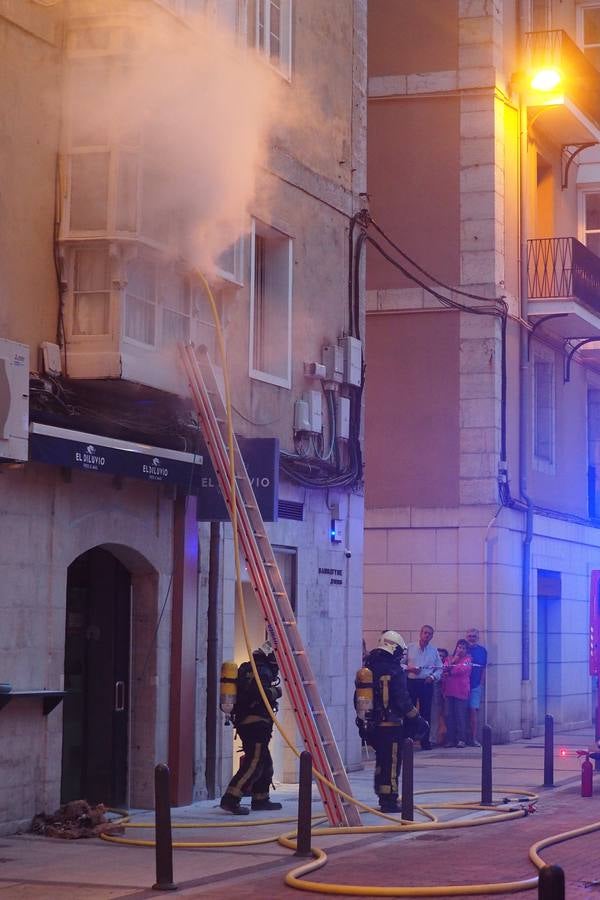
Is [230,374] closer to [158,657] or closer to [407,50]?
[158,657]

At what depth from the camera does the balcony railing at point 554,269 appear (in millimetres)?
25688

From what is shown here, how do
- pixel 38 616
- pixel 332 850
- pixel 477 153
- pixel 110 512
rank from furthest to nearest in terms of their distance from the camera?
pixel 477 153
pixel 110 512
pixel 38 616
pixel 332 850

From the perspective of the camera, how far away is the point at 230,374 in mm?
16188

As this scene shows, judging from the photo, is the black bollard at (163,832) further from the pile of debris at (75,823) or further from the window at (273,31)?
the window at (273,31)

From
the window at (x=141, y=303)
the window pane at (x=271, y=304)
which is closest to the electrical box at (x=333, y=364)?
the window pane at (x=271, y=304)

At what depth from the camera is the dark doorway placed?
14281 mm

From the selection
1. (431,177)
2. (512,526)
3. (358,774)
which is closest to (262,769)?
(358,774)

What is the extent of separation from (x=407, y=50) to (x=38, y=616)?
14.7 m

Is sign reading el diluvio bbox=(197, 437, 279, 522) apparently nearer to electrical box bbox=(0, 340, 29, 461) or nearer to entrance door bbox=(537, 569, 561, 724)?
electrical box bbox=(0, 340, 29, 461)

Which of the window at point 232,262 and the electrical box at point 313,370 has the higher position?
the window at point 232,262

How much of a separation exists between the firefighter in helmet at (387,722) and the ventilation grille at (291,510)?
290 centimetres

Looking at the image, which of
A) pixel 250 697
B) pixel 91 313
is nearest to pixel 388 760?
pixel 250 697

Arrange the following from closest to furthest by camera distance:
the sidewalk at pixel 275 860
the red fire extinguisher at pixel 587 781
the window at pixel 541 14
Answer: the sidewalk at pixel 275 860
the red fire extinguisher at pixel 587 781
the window at pixel 541 14

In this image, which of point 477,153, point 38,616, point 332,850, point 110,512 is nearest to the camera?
point 332,850
